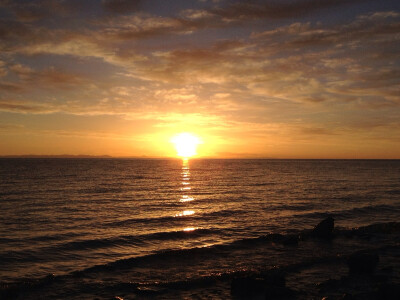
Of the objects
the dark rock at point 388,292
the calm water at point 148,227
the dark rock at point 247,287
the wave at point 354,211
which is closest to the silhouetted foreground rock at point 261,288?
the dark rock at point 247,287

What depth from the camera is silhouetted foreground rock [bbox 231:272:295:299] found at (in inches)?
611

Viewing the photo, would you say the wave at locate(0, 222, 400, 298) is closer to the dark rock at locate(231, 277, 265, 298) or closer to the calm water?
the calm water

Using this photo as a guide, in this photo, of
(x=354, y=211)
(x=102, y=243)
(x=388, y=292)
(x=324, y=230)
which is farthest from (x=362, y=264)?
(x=354, y=211)

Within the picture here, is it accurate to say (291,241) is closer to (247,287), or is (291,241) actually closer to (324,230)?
(324,230)

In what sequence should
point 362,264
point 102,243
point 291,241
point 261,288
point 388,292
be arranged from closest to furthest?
point 388,292, point 261,288, point 362,264, point 291,241, point 102,243

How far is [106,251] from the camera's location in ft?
80.3

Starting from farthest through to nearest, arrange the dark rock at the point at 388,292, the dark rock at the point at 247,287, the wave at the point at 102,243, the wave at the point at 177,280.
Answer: the wave at the point at 102,243
the wave at the point at 177,280
the dark rock at the point at 247,287
the dark rock at the point at 388,292

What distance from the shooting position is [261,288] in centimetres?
1609

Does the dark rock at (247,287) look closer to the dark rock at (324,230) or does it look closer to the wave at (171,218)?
the dark rock at (324,230)

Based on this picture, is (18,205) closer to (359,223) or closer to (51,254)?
(51,254)

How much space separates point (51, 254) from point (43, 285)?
20.9 feet

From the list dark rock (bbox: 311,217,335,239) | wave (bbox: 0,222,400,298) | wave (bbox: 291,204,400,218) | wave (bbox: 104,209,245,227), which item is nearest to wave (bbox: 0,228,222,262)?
wave (bbox: 0,222,400,298)

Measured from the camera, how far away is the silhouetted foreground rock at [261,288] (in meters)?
15.5

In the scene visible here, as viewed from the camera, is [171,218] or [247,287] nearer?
[247,287]
